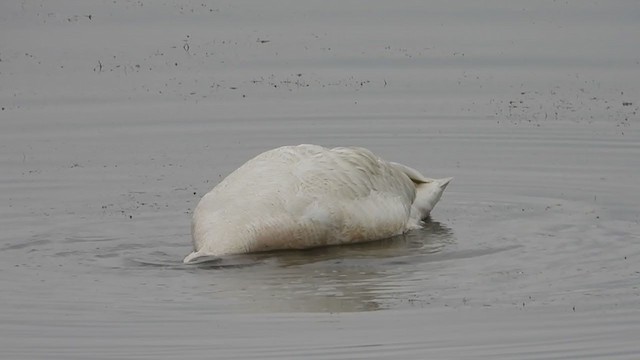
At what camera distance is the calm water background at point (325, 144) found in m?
13.2

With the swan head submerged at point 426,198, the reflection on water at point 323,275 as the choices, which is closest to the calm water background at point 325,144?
the reflection on water at point 323,275

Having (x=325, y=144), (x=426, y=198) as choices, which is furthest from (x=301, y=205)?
(x=325, y=144)

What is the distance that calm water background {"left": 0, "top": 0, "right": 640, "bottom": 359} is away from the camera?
1316 centimetres

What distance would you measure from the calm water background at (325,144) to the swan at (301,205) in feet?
0.67

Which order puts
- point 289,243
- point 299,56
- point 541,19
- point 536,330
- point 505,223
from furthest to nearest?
point 541,19
point 299,56
point 505,223
point 289,243
point 536,330

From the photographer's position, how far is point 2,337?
1297cm

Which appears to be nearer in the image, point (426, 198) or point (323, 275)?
point (323, 275)

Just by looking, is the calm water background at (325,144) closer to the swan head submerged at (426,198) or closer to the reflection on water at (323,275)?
the reflection on water at (323,275)

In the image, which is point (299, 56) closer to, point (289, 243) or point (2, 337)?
point (289, 243)

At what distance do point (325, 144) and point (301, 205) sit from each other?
4.84m

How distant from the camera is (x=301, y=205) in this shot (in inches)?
627

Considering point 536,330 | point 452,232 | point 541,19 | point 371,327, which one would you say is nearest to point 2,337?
point 371,327

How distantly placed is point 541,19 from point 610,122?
20.6 feet

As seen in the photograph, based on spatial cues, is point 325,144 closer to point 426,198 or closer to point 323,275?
point 426,198
